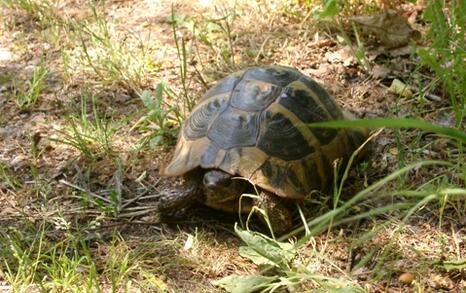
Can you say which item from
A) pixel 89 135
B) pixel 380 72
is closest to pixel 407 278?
pixel 380 72

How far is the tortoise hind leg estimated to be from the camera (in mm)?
2373

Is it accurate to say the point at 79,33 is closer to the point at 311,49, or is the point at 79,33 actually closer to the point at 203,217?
the point at 311,49

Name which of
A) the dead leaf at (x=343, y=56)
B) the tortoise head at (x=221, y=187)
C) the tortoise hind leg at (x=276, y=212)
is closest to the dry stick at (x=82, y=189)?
the tortoise head at (x=221, y=187)

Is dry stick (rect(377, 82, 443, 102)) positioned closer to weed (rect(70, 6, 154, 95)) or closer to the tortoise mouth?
the tortoise mouth

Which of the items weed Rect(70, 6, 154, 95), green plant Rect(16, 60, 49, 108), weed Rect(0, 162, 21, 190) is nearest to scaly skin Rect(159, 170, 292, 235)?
weed Rect(0, 162, 21, 190)

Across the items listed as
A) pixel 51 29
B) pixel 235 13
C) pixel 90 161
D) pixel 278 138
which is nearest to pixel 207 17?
pixel 235 13

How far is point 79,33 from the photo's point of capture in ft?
11.7

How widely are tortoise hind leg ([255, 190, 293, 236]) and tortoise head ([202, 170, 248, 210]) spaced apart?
9 centimetres

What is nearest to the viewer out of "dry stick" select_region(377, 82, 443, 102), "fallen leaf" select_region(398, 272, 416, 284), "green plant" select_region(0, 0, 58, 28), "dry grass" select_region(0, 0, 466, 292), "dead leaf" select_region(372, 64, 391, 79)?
"fallen leaf" select_region(398, 272, 416, 284)

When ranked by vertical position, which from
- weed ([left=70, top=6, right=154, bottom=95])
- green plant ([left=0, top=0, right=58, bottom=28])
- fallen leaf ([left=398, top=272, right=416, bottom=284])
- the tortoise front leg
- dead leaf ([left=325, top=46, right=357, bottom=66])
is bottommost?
fallen leaf ([left=398, top=272, right=416, bottom=284])

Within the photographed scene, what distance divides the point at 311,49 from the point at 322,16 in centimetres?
21

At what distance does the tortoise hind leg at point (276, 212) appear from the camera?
2.37m

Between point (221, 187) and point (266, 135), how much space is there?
268mm

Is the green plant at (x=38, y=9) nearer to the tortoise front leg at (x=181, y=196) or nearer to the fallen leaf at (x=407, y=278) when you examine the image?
the tortoise front leg at (x=181, y=196)
